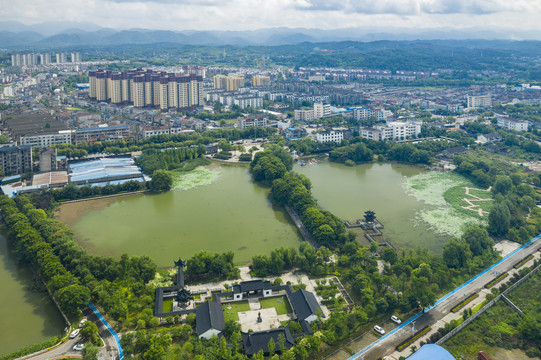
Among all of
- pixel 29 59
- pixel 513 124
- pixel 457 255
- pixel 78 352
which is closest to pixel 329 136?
pixel 513 124

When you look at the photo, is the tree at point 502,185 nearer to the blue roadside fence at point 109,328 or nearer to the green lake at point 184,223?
the green lake at point 184,223

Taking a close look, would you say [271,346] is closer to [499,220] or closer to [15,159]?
[499,220]

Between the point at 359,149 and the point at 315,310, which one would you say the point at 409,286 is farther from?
the point at 359,149

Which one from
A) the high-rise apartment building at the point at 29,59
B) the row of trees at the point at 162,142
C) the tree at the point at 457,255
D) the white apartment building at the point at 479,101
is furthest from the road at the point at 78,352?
the high-rise apartment building at the point at 29,59

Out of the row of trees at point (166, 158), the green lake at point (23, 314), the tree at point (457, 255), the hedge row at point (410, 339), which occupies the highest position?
the row of trees at point (166, 158)

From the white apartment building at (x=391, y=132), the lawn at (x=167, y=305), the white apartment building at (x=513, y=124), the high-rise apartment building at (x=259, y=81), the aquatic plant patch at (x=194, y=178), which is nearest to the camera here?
the lawn at (x=167, y=305)
